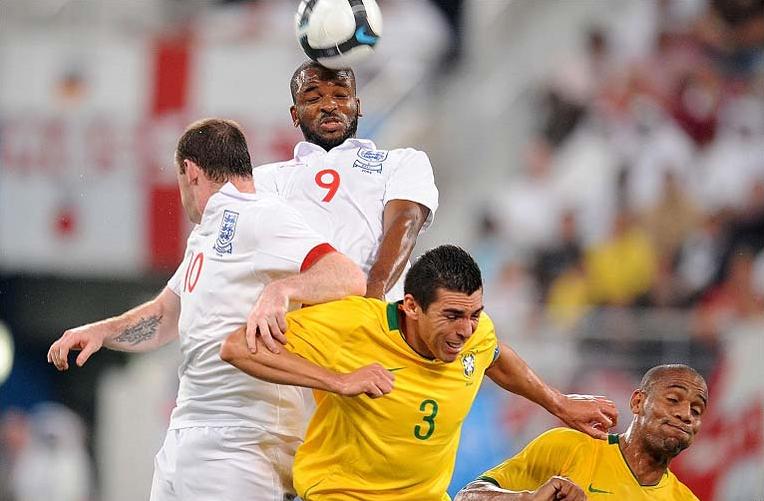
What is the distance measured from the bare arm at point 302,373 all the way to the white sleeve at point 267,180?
4.11 ft

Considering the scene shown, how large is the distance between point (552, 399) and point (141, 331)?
169 centimetres

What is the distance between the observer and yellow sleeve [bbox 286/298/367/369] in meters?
5.05

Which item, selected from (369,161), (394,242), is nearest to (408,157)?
(369,161)

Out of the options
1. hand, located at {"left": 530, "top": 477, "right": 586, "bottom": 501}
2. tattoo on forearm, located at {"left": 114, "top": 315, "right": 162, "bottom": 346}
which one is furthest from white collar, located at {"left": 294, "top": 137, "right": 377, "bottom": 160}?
hand, located at {"left": 530, "top": 477, "right": 586, "bottom": 501}

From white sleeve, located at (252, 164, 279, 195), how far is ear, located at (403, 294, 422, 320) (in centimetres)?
114

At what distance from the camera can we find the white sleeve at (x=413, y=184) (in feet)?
19.3

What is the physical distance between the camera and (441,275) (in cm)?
502

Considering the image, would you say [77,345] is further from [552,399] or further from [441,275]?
[552,399]

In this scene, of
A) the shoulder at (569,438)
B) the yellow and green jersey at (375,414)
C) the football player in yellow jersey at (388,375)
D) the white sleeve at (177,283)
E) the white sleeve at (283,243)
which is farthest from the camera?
the white sleeve at (177,283)

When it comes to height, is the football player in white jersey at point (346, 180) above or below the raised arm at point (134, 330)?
above

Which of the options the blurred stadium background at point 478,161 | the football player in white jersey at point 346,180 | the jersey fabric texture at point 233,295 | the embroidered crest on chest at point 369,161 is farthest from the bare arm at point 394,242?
the blurred stadium background at point 478,161

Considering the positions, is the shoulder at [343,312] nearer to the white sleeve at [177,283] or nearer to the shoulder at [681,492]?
the white sleeve at [177,283]

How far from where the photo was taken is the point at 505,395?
10.3 m

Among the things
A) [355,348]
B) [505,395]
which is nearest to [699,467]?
[505,395]
